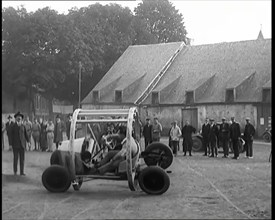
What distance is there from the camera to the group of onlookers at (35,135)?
12.8 meters

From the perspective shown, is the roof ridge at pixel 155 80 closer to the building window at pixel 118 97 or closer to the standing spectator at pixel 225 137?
the building window at pixel 118 97

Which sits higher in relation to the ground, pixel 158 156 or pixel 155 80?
pixel 155 80

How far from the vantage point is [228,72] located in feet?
136

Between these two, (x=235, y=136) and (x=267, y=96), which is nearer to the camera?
(x=235, y=136)

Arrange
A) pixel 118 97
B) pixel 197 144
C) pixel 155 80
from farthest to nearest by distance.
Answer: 1. pixel 155 80
2. pixel 118 97
3. pixel 197 144

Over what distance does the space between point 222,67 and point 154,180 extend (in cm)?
3209

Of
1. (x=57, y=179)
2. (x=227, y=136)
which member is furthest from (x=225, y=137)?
(x=57, y=179)

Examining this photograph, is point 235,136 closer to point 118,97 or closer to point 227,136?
point 227,136

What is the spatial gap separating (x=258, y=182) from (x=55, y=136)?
10.0 m

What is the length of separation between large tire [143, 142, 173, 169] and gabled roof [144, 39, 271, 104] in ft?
82.5

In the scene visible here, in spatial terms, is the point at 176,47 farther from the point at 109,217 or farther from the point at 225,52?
the point at 109,217

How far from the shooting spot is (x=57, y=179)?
1052 centimetres

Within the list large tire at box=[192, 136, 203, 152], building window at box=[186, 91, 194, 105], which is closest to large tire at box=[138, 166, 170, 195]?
large tire at box=[192, 136, 203, 152]

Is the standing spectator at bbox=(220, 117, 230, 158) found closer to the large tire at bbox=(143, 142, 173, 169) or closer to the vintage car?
the large tire at bbox=(143, 142, 173, 169)
